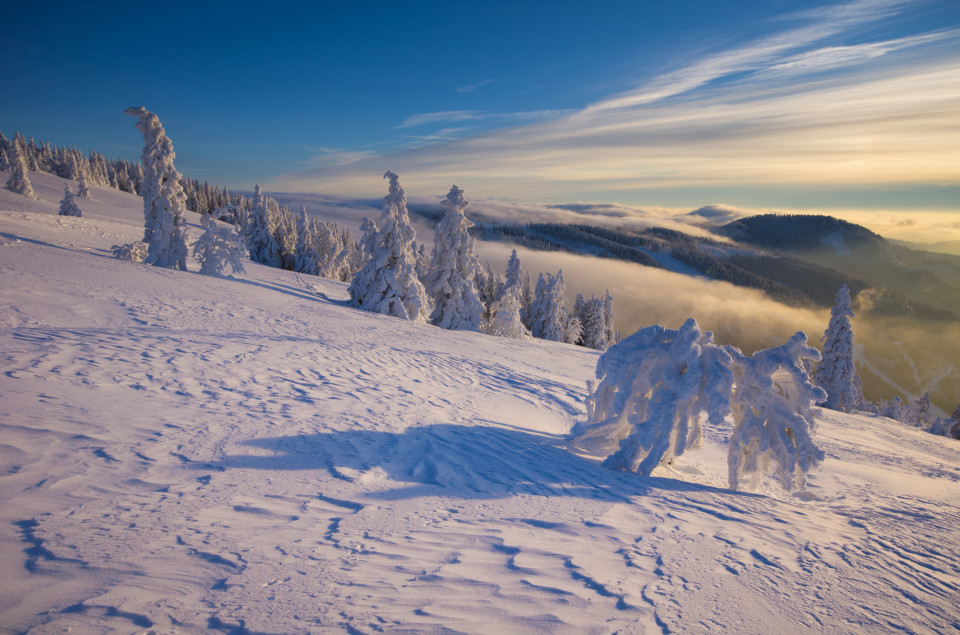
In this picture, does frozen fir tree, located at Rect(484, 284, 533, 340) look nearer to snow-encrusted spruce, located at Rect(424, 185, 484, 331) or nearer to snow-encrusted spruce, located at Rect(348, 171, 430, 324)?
snow-encrusted spruce, located at Rect(424, 185, 484, 331)

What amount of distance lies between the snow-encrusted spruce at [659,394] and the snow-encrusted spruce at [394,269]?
18610 mm

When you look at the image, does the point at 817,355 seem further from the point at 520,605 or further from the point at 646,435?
the point at 520,605

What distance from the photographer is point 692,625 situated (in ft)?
10.5

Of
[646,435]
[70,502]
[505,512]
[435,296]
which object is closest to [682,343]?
[646,435]

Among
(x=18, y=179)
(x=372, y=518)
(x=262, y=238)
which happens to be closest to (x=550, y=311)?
(x=262, y=238)

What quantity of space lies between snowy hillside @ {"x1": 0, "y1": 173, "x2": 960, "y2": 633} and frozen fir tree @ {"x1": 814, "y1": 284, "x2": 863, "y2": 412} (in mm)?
29468

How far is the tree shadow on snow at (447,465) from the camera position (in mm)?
5367

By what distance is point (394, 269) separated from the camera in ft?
84.5

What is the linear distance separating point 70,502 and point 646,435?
24.9 feet

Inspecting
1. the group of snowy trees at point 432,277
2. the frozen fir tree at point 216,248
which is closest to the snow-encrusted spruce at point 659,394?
the group of snowy trees at point 432,277

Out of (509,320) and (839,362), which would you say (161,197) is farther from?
(839,362)

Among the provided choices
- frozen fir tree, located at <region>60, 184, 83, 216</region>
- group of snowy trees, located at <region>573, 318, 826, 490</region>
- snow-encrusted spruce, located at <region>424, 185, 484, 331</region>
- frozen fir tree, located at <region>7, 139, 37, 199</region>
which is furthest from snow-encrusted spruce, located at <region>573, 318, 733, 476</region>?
frozen fir tree, located at <region>7, 139, 37, 199</region>

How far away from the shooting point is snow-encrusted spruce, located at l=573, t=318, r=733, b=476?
686 centimetres

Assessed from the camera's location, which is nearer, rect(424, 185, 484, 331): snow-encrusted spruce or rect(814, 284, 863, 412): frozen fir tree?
rect(424, 185, 484, 331): snow-encrusted spruce
